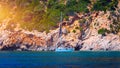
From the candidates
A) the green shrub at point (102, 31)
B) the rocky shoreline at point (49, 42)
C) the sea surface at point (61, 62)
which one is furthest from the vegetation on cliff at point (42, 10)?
the sea surface at point (61, 62)

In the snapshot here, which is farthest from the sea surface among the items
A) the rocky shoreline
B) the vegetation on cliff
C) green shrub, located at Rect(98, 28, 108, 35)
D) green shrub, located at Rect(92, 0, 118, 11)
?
green shrub, located at Rect(92, 0, 118, 11)

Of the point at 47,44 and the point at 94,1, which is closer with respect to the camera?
the point at 47,44

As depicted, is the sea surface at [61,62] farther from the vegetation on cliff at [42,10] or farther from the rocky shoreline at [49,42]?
the vegetation on cliff at [42,10]

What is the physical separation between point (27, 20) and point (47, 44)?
22880 millimetres

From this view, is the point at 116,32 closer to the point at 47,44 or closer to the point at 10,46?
the point at 47,44

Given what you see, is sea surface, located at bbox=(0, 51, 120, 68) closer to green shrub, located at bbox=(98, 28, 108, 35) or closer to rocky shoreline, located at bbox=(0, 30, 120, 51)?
rocky shoreline, located at bbox=(0, 30, 120, 51)

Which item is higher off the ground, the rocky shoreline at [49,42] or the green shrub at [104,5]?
the green shrub at [104,5]

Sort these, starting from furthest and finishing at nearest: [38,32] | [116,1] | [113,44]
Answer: [116,1]
[38,32]
[113,44]

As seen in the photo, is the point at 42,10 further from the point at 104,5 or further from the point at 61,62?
the point at 61,62

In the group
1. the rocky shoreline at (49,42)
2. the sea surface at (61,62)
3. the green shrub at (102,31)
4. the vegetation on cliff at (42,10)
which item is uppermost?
the vegetation on cliff at (42,10)

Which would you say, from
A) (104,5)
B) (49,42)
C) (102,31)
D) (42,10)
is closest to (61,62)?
(49,42)

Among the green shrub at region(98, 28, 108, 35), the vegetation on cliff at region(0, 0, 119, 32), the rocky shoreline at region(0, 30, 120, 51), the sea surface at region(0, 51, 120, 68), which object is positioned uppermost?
the vegetation on cliff at region(0, 0, 119, 32)

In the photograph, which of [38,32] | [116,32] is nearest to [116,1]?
[116,32]

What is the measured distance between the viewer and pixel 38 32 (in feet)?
483
